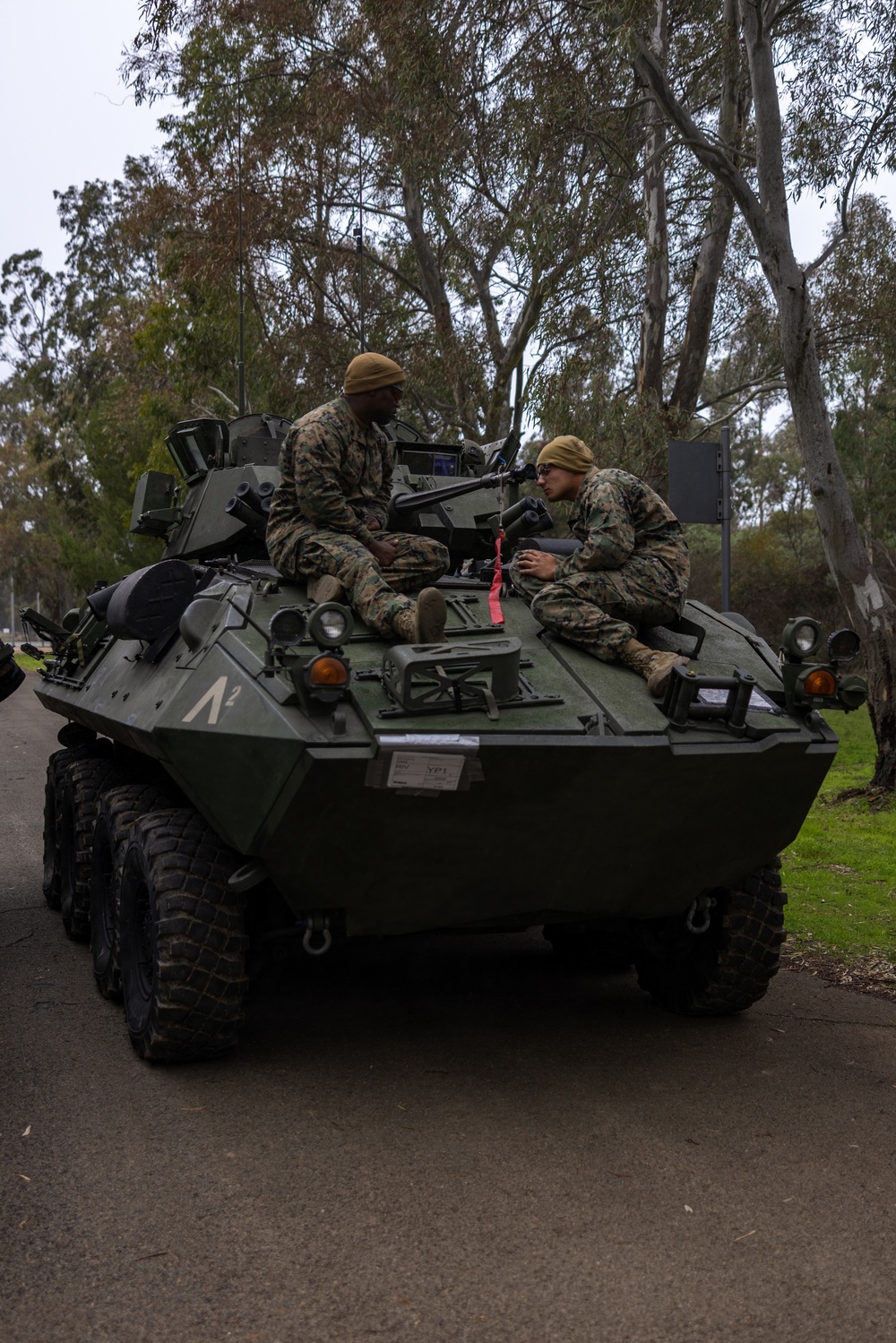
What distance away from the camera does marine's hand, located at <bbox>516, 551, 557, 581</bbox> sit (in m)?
5.17

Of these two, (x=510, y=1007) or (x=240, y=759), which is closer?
(x=240, y=759)

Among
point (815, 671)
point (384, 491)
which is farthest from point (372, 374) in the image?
point (815, 671)

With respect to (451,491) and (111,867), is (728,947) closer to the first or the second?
(451,491)

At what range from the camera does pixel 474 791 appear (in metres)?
4.15

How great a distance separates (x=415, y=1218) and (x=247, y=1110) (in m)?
0.94

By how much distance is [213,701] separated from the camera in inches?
171

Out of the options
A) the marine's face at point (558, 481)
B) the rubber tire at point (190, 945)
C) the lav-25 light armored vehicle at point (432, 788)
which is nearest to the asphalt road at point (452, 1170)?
the rubber tire at point (190, 945)

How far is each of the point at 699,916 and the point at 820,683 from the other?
3.27 ft

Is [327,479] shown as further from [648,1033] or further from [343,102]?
[343,102]

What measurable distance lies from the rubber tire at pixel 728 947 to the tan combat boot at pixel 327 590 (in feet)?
5.72

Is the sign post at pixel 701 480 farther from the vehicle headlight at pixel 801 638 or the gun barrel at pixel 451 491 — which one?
the vehicle headlight at pixel 801 638

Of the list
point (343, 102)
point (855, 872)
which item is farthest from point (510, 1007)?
point (343, 102)

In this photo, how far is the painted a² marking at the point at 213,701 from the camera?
4289 mm

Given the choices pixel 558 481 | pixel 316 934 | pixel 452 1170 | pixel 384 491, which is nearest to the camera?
pixel 452 1170
